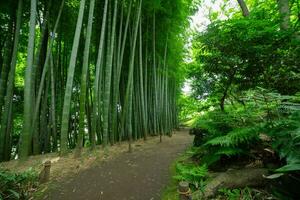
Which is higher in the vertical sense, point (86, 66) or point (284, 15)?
point (284, 15)

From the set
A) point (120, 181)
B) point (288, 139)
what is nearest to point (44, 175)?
point (120, 181)

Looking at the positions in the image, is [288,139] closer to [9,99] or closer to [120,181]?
[120,181]

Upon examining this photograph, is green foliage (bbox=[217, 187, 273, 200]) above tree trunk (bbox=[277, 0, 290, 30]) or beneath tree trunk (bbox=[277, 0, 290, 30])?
beneath

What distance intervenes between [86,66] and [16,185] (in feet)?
7.40

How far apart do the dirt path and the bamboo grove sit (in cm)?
91

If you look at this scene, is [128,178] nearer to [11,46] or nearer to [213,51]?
[213,51]

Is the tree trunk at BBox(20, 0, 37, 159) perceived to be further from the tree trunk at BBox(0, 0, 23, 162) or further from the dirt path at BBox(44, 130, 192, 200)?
the dirt path at BBox(44, 130, 192, 200)

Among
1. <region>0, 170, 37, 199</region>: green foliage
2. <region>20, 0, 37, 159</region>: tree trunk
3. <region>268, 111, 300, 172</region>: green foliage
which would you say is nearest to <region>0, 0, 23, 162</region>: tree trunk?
<region>20, 0, 37, 159</region>: tree trunk

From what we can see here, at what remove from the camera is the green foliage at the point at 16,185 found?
8.74 ft

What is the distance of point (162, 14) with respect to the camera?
6516 millimetres

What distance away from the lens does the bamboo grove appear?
14.0 ft

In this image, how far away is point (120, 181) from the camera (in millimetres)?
3113

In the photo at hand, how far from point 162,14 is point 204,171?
5157 millimetres

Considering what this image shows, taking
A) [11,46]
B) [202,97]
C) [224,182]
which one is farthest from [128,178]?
[11,46]
